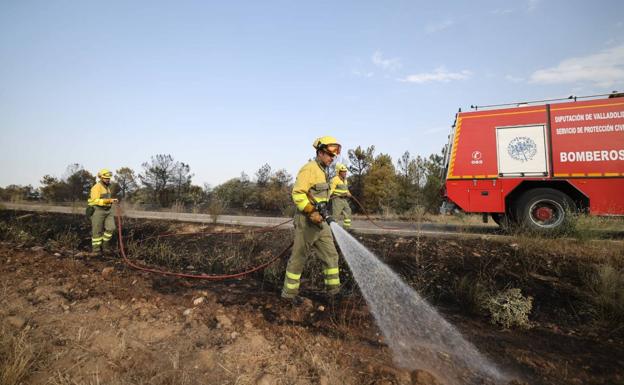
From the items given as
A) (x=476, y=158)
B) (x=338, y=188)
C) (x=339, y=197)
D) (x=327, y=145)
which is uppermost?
(x=476, y=158)

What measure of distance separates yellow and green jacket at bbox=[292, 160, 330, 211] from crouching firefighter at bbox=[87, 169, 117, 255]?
535cm

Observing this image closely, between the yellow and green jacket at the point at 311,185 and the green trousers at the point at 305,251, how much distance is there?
25 centimetres

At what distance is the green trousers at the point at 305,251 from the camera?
377 centimetres

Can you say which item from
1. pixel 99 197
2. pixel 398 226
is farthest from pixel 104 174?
pixel 398 226

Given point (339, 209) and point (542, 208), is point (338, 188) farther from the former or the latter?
point (542, 208)

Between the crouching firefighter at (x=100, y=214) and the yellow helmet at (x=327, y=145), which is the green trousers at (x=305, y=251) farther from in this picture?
the crouching firefighter at (x=100, y=214)

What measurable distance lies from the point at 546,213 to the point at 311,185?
227 inches

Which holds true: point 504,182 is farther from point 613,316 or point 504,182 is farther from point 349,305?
point 349,305

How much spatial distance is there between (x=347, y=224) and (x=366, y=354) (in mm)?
4951

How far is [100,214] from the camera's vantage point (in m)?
6.93

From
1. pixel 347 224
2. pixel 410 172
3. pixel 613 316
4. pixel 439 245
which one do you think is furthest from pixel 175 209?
pixel 410 172

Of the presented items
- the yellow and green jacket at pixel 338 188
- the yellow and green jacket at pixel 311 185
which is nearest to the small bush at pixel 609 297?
the yellow and green jacket at pixel 311 185

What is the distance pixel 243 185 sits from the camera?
101 ft

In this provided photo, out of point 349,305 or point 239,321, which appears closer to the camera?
point 239,321
